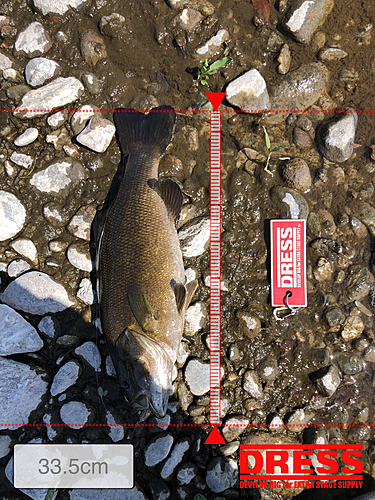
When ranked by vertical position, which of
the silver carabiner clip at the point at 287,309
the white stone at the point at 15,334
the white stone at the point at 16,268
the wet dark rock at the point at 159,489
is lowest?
the wet dark rock at the point at 159,489

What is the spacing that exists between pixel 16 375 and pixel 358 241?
3475mm

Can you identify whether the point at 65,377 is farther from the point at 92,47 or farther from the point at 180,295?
the point at 92,47

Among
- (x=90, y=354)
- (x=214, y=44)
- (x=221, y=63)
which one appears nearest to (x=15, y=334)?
(x=90, y=354)

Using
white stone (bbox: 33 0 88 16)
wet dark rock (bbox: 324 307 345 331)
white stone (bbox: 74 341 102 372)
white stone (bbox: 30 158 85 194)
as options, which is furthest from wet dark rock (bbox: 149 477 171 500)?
white stone (bbox: 33 0 88 16)

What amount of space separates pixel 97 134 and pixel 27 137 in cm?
69

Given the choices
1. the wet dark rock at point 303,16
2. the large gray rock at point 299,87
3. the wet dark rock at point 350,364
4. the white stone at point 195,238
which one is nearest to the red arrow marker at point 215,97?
the large gray rock at point 299,87

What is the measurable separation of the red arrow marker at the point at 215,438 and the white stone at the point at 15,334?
5.88 feet

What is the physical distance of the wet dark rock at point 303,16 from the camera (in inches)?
116

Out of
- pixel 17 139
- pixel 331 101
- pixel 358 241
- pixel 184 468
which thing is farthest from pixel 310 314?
pixel 17 139

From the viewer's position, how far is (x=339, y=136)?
9.70ft

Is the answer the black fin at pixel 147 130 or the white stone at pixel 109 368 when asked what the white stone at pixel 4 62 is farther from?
the white stone at pixel 109 368

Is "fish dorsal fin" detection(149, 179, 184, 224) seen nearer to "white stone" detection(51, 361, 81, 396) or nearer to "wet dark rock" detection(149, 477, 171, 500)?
"white stone" detection(51, 361, 81, 396)

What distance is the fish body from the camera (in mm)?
2367

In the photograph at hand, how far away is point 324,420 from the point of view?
9.50 ft
